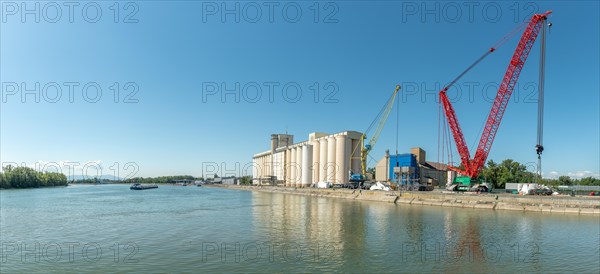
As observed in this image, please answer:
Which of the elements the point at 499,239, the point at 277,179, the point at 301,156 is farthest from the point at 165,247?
the point at 277,179

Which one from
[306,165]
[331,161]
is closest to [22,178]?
[306,165]

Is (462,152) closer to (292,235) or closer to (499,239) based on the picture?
(499,239)

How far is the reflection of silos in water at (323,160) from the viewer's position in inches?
5254

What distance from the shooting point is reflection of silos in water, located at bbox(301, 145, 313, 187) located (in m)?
147

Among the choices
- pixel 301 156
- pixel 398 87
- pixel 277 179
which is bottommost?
pixel 277 179

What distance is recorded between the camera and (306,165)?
5797 inches

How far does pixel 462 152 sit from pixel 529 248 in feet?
219

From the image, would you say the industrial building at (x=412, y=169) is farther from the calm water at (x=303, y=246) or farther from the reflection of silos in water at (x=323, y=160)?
the calm water at (x=303, y=246)

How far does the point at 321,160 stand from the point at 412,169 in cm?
4409

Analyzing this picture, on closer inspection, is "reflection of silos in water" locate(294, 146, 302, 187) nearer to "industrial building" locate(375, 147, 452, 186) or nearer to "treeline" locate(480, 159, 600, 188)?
"industrial building" locate(375, 147, 452, 186)

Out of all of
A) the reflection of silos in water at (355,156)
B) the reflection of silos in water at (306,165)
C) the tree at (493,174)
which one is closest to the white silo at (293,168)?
the reflection of silos in water at (306,165)

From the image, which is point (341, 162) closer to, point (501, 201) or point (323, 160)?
point (323, 160)

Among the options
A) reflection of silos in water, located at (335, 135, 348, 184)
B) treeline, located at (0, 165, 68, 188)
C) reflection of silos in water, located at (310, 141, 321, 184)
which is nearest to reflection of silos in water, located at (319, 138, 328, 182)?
reflection of silos in water, located at (310, 141, 321, 184)

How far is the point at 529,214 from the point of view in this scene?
4491 centimetres
